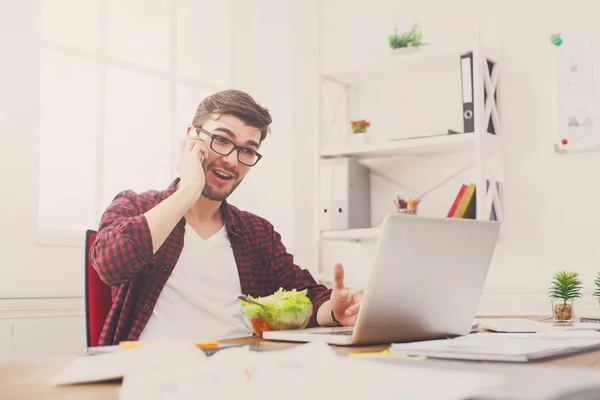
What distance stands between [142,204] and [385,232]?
1.09m

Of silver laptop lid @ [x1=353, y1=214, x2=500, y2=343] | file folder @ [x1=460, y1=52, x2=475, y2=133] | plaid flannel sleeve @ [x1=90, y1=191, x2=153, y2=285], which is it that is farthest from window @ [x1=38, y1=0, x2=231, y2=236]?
silver laptop lid @ [x1=353, y1=214, x2=500, y2=343]

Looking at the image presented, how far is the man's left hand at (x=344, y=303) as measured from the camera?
1.39 meters

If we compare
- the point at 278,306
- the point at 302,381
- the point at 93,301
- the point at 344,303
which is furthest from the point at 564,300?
the point at 302,381

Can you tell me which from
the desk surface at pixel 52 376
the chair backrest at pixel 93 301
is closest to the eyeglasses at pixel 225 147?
the chair backrest at pixel 93 301

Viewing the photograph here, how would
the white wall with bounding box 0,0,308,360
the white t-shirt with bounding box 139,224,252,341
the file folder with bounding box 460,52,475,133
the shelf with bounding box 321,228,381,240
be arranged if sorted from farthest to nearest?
the shelf with bounding box 321,228,381,240
the file folder with bounding box 460,52,475,133
the white wall with bounding box 0,0,308,360
the white t-shirt with bounding box 139,224,252,341

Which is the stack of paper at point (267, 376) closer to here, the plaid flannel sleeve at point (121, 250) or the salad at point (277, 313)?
the salad at point (277, 313)

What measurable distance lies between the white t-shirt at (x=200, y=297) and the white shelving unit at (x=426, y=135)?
3.78ft

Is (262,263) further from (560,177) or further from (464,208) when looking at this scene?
(560,177)

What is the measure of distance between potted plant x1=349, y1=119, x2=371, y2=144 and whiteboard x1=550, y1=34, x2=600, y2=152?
83 cm

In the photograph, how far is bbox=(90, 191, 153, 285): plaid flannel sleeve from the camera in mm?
1591

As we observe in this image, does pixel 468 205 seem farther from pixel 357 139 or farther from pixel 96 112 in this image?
pixel 96 112

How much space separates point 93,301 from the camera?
1782 mm

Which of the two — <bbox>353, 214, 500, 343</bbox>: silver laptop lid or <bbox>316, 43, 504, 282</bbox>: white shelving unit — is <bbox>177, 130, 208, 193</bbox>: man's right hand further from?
<bbox>316, 43, 504, 282</bbox>: white shelving unit

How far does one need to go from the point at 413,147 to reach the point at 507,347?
2020mm
